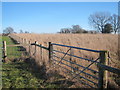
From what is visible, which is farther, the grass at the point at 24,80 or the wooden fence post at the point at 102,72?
the grass at the point at 24,80

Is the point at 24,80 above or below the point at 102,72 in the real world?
below

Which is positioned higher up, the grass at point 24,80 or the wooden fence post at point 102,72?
the wooden fence post at point 102,72

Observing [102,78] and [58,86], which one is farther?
[58,86]

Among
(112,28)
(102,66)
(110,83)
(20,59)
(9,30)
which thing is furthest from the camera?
(9,30)

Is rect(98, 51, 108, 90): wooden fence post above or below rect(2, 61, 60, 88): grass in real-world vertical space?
above

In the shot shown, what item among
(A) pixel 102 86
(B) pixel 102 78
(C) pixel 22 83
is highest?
(B) pixel 102 78

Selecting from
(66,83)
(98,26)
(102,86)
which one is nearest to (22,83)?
(66,83)

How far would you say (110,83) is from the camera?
422cm

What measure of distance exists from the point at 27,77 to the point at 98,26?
220 ft

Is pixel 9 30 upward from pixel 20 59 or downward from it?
upward

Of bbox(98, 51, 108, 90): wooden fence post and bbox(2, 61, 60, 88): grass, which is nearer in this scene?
bbox(98, 51, 108, 90): wooden fence post

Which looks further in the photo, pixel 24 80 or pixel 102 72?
pixel 24 80

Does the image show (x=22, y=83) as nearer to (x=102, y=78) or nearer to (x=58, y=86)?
(x=58, y=86)

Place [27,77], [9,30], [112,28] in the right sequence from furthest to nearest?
1. [9,30]
2. [112,28]
3. [27,77]
